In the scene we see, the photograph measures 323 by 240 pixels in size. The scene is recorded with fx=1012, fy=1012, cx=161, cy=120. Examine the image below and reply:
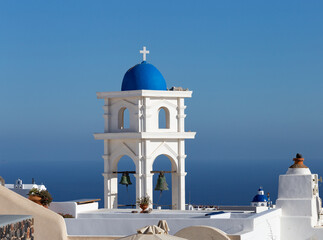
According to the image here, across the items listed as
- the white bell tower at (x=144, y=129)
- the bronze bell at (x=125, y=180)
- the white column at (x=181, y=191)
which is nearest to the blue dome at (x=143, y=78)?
the white bell tower at (x=144, y=129)

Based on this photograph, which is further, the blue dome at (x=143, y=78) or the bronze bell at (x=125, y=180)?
the bronze bell at (x=125, y=180)

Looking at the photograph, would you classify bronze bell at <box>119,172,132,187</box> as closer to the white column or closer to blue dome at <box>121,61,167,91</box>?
the white column

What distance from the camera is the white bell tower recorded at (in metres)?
39.0

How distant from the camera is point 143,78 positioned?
39125 mm

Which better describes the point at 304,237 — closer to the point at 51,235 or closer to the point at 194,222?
the point at 194,222

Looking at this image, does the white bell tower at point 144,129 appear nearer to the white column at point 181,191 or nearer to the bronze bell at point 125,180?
the white column at point 181,191

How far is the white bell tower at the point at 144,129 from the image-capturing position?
128 feet

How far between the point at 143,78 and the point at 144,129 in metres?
1.98

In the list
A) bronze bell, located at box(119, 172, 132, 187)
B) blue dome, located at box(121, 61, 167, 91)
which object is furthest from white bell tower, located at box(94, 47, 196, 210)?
bronze bell, located at box(119, 172, 132, 187)

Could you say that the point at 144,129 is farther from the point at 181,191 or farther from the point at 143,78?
the point at 181,191

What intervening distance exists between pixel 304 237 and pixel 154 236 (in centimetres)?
1339

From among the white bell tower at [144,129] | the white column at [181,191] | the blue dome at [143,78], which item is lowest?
the white column at [181,191]

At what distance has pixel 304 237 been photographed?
108 ft

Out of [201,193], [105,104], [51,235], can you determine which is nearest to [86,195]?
[201,193]
